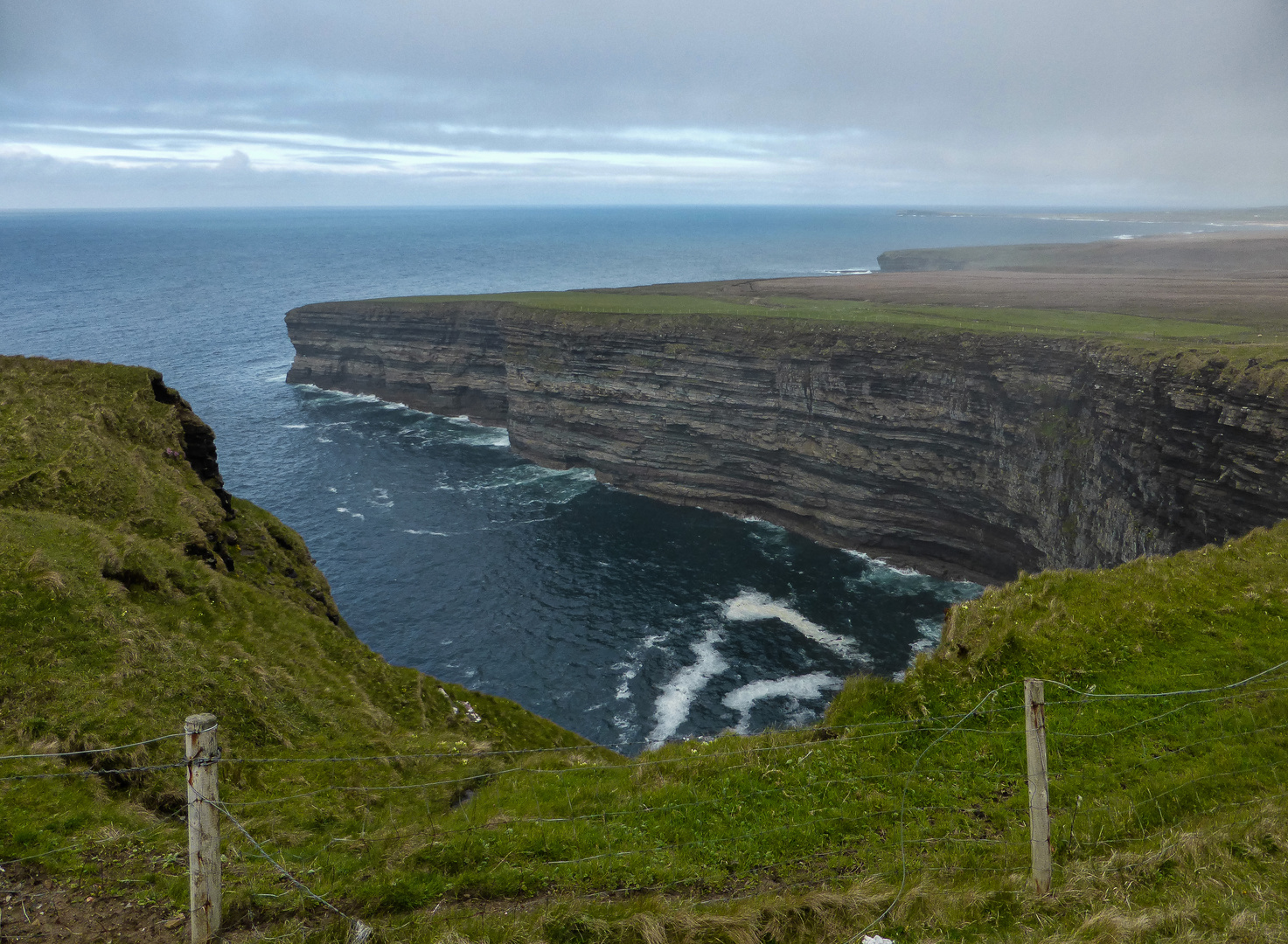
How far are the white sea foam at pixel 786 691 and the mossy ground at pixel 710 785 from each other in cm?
2359

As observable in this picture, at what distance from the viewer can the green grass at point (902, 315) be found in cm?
6406

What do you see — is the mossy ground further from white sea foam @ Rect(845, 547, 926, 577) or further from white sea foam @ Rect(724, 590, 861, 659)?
white sea foam @ Rect(845, 547, 926, 577)

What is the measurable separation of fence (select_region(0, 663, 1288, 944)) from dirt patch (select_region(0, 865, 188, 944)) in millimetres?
661

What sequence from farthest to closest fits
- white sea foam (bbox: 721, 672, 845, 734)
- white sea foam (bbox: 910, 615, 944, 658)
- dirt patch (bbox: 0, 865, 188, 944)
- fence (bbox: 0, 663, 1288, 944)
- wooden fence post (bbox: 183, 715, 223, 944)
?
1. white sea foam (bbox: 910, 615, 944, 658)
2. white sea foam (bbox: 721, 672, 845, 734)
3. fence (bbox: 0, 663, 1288, 944)
4. dirt patch (bbox: 0, 865, 188, 944)
5. wooden fence post (bbox: 183, 715, 223, 944)

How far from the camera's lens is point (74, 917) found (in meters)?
9.63

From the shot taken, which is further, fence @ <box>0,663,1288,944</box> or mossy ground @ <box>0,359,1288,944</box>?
fence @ <box>0,663,1288,944</box>

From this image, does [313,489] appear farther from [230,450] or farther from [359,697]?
[359,697]

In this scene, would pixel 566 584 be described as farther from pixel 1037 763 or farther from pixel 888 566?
pixel 1037 763

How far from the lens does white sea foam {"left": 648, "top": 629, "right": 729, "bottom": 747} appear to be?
42844 mm

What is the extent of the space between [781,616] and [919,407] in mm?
23569

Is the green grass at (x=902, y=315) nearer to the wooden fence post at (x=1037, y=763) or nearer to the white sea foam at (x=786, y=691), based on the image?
the white sea foam at (x=786, y=691)

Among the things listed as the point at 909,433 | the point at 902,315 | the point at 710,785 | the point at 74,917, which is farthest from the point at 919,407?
the point at 74,917

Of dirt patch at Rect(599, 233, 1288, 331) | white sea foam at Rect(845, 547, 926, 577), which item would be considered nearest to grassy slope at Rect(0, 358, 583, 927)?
white sea foam at Rect(845, 547, 926, 577)

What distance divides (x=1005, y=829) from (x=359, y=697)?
17.3m
